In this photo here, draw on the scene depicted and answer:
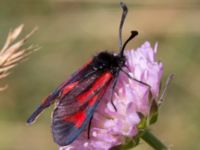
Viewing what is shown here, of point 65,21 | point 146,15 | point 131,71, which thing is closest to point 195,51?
point 146,15

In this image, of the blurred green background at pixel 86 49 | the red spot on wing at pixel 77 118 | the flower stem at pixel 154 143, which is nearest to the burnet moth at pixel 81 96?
the red spot on wing at pixel 77 118

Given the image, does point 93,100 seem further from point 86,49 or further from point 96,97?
point 86,49

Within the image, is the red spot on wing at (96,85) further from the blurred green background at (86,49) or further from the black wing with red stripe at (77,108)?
the blurred green background at (86,49)

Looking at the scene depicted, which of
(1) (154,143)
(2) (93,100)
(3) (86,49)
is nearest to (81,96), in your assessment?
(2) (93,100)

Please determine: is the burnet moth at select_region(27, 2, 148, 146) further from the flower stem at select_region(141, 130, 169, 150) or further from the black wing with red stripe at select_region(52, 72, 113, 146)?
the flower stem at select_region(141, 130, 169, 150)

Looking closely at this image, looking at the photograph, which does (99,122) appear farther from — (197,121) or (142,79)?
(197,121)

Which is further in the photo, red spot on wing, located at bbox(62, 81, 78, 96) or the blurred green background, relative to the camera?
the blurred green background

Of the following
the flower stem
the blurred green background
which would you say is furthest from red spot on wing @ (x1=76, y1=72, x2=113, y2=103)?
the blurred green background
